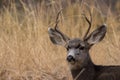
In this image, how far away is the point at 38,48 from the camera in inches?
413

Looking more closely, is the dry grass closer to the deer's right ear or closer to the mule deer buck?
the deer's right ear

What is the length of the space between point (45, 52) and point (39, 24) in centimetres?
67

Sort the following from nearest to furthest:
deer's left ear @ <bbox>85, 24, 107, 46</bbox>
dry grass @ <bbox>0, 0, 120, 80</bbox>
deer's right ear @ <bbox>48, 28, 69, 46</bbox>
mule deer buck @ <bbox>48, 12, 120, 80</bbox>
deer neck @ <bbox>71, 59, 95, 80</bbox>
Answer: mule deer buck @ <bbox>48, 12, 120, 80</bbox> < deer neck @ <bbox>71, 59, 95, 80</bbox> < deer's left ear @ <bbox>85, 24, 107, 46</bbox> < deer's right ear @ <bbox>48, 28, 69, 46</bbox> < dry grass @ <bbox>0, 0, 120, 80</bbox>

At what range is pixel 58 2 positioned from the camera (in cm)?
1141

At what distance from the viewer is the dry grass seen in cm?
988

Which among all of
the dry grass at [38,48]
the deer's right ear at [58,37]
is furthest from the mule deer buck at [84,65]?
the dry grass at [38,48]

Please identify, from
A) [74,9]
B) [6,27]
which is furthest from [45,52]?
[74,9]

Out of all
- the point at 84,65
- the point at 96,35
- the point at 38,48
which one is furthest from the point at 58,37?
the point at 38,48

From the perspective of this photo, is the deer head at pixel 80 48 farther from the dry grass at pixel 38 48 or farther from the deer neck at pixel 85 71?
the dry grass at pixel 38 48

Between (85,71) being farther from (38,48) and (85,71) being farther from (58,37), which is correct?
(38,48)

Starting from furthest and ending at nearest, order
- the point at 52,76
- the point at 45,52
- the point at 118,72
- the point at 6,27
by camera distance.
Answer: the point at 6,27 < the point at 45,52 < the point at 52,76 < the point at 118,72

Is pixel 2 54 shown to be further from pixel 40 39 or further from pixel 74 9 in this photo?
pixel 74 9

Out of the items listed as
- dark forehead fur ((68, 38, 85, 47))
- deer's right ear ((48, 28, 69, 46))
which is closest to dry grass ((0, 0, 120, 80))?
deer's right ear ((48, 28, 69, 46))

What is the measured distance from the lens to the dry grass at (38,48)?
32.4ft
